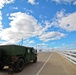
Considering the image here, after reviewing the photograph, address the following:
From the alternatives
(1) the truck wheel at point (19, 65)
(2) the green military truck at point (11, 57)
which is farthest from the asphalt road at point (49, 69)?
(2) the green military truck at point (11, 57)

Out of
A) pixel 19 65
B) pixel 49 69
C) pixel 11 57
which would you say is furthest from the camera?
pixel 49 69

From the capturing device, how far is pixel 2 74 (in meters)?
12.0

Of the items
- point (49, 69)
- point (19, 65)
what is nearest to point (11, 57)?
point (19, 65)

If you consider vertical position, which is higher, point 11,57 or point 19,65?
point 11,57

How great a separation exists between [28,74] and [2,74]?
1.94 meters

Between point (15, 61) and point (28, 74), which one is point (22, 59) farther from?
point (28, 74)

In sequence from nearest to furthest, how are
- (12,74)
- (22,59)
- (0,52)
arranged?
(12,74) < (0,52) < (22,59)

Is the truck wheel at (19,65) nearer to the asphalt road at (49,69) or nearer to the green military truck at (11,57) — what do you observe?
the green military truck at (11,57)

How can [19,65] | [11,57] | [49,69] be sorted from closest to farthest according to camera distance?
[11,57] < [19,65] < [49,69]

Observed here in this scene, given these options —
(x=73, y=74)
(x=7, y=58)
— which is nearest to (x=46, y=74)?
(x=73, y=74)

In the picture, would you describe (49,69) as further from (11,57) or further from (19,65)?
(11,57)

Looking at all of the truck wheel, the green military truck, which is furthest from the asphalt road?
the green military truck

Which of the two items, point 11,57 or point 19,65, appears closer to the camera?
point 11,57

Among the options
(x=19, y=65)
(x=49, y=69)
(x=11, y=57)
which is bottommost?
(x=49, y=69)
